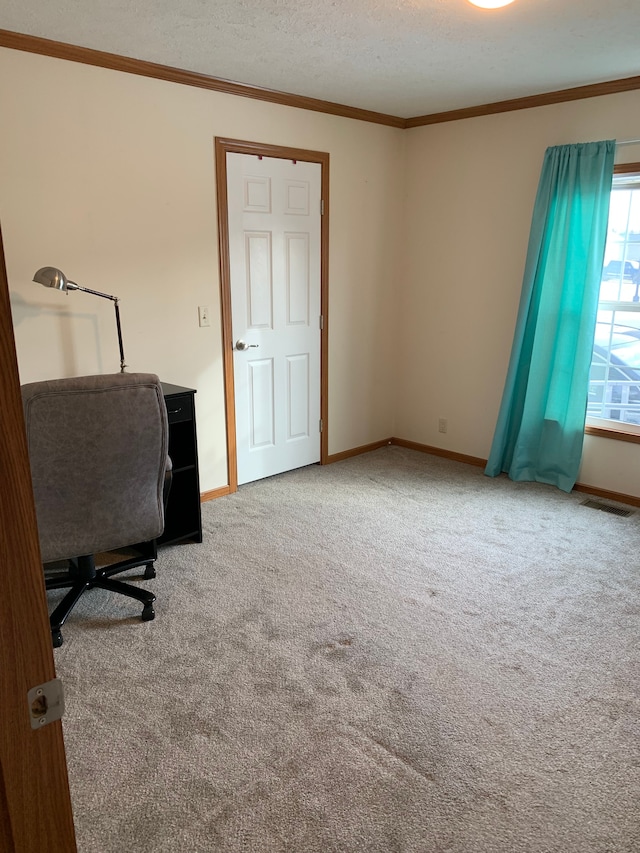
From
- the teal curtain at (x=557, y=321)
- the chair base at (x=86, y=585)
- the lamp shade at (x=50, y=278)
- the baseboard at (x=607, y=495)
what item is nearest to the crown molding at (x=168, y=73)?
the lamp shade at (x=50, y=278)

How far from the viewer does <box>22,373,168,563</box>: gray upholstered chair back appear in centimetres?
210

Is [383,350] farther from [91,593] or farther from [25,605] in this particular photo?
[25,605]

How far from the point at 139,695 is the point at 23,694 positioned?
5.47 feet

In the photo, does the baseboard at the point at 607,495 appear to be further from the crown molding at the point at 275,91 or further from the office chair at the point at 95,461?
the office chair at the point at 95,461

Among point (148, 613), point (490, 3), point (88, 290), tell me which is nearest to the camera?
point (490, 3)

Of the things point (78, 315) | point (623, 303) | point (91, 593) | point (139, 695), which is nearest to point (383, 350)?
point (623, 303)

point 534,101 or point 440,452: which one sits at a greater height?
point 534,101

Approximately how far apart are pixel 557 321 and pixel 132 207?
269 cm

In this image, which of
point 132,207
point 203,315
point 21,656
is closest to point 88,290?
point 132,207

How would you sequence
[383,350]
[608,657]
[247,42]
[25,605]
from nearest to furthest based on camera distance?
1. [25,605]
2. [608,657]
3. [247,42]
4. [383,350]

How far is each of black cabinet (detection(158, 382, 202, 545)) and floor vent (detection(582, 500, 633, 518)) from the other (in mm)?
2454

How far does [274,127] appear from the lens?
3842 millimetres

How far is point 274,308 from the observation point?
411 centimetres

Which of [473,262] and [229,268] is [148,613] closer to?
[229,268]
